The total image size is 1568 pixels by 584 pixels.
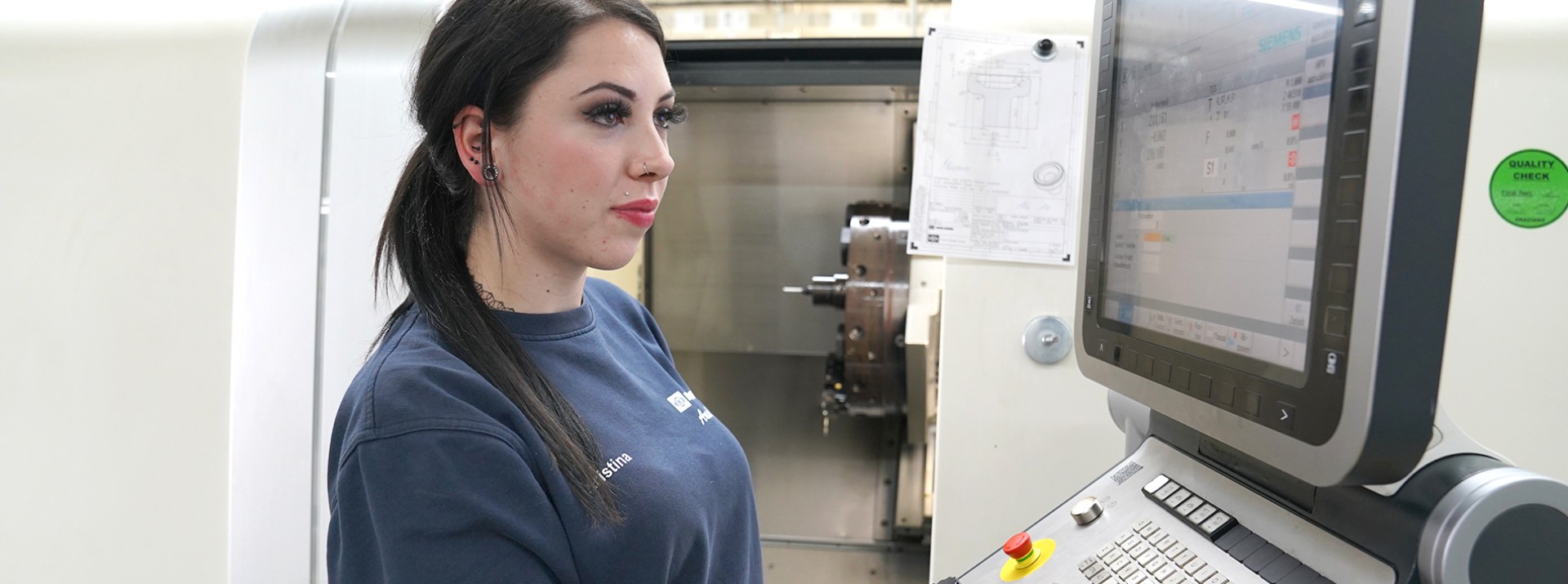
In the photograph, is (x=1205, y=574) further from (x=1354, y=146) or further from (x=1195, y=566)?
(x=1354, y=146)

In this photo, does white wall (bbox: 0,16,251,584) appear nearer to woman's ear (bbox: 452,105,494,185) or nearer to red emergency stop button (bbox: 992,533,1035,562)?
woman's ear (bbox: 452,105,494,185)

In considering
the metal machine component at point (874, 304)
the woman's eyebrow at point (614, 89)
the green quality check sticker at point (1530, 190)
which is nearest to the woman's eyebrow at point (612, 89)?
the woman's eyebrow at point (614, 89)

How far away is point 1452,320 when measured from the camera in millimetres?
1174

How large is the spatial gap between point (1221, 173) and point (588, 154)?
48 centimetres

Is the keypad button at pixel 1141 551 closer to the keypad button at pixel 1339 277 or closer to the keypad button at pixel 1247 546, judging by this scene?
the keypad button at pixel 1247 546

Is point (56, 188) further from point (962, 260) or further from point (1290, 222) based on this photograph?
point (1290, 222)

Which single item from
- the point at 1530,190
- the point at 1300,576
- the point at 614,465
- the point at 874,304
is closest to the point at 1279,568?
the point at 1300,576

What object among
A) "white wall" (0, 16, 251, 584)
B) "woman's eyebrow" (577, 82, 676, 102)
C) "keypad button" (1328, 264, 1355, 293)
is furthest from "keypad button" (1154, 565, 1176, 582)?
"white wall" (0, 16, 251, 584)

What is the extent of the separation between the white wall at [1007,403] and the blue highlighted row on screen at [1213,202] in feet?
1.74

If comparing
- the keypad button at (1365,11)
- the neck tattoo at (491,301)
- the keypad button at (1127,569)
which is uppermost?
the keypad button at (1365,11)

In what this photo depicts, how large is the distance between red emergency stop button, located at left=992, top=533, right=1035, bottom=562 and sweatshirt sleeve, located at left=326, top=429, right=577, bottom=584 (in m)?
0.35

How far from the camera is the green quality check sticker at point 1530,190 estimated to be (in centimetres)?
112

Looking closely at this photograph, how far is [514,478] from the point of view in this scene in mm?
676

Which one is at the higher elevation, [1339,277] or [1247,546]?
[1339,277]
